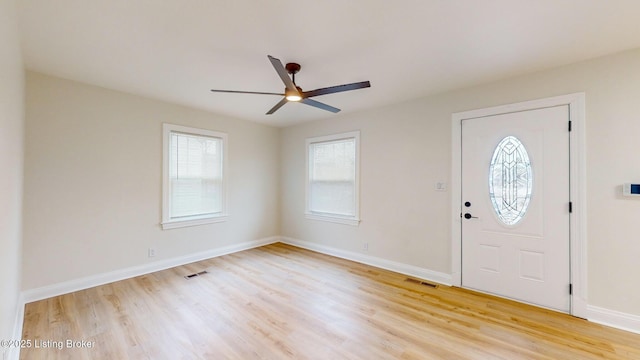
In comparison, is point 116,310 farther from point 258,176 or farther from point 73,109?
point 258,176

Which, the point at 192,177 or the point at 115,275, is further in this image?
the point at 192,177

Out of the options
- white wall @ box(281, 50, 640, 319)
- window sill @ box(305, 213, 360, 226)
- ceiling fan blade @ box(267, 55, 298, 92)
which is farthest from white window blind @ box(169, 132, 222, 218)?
ceiling fan blade @ box(267, 55, 298, 92)

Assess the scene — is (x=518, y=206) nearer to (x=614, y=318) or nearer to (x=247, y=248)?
(x=614, y=318)

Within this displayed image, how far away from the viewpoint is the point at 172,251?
410 cm

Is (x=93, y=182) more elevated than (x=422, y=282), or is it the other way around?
(x=93, y=182)

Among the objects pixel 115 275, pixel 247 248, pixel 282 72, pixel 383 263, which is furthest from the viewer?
pixel 247 248

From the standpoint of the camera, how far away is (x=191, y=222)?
4.32 meters

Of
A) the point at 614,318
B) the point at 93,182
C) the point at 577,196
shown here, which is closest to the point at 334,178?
the point at 577,196

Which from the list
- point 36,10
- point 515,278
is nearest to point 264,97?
point 36,10

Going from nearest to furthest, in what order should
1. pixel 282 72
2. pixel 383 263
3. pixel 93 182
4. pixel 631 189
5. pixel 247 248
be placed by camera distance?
pixel 282 72 < pixel 631 189 < pixel 93 182 < pixel 383 263 < pixel 247 248

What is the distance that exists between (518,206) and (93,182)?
5236 millimetres

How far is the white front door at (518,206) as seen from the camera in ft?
9.16

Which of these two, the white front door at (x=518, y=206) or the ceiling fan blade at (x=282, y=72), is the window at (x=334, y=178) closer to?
the white front door at (x=518, y=206)

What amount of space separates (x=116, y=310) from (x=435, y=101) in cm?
457
